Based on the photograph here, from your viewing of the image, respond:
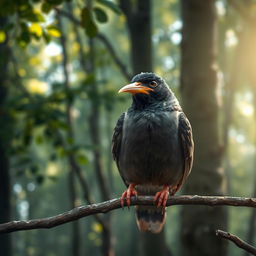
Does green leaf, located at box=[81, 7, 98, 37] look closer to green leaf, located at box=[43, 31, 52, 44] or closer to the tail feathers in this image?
green leaf, located at box=[43, 31, 52, 44]

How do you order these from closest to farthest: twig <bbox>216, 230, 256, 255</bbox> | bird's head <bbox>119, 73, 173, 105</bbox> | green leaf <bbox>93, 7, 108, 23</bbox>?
twig <bbox>216, 230, 256, 255</bbox> < green leaf <bbox>93, 7, 108, 23</bbox> < bird's head <bbox>119, 73, 173, 105</bbox>

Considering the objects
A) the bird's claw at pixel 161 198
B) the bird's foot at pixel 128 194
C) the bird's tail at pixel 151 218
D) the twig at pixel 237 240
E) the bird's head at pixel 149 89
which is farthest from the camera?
the bird's tail at pixel 151 218

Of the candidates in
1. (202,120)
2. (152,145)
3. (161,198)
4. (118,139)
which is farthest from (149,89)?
(161,198)

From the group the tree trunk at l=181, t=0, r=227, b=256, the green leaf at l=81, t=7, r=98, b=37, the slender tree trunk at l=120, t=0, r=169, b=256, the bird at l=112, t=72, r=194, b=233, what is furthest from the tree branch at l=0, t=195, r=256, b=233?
the slender tree trunk at l=120, t=0, r=169, b=256

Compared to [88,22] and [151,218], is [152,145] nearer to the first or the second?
[151,218]

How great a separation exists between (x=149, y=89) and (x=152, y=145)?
82 centimetres

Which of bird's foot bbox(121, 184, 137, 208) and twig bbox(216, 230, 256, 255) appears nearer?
twig bbox(216, 230, 256, 255)

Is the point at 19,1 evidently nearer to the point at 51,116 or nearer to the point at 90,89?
the point at 51,116

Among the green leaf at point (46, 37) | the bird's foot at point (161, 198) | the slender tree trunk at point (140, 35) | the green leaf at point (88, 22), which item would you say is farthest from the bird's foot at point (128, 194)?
the slender tree trunk at point (140, 35)

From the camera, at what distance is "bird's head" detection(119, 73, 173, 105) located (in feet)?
17.7

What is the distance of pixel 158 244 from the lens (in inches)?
306

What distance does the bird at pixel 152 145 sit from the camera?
4.96 m

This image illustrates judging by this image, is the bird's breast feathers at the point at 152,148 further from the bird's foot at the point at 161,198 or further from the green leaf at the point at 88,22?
the green leaf at the point at 88,22

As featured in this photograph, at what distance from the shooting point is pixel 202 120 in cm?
645
